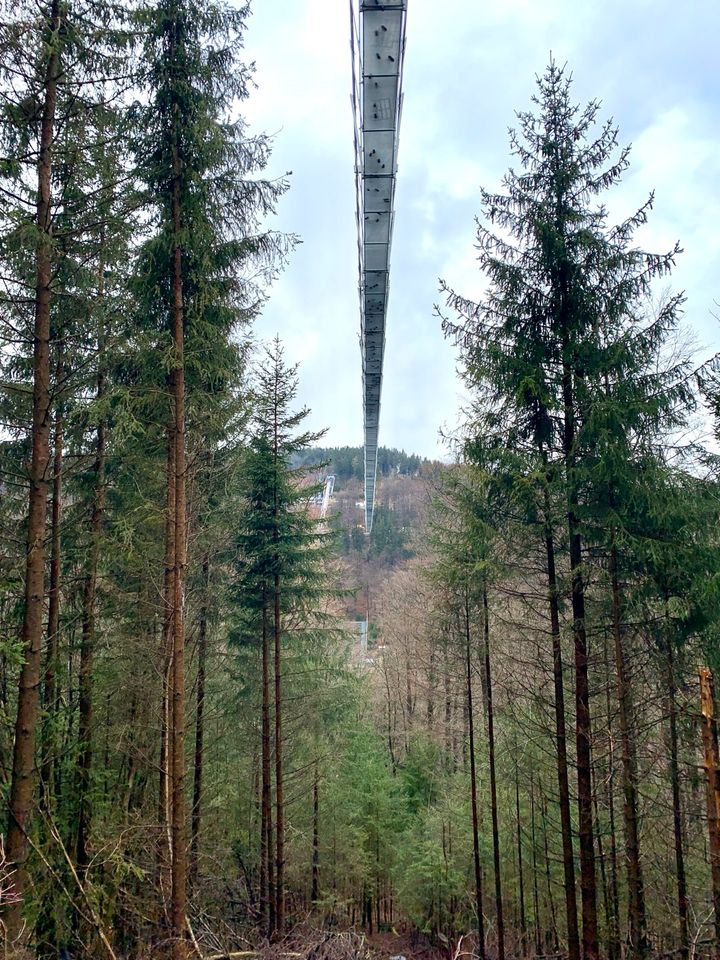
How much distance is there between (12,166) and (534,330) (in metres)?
5.27

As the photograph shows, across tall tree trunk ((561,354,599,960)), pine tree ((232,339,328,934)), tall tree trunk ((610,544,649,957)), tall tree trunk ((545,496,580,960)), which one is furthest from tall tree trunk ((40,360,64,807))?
tall tree trunk ((610,544,649,957))

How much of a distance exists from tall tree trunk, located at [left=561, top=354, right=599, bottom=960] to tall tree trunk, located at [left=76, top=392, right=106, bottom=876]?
517 cm

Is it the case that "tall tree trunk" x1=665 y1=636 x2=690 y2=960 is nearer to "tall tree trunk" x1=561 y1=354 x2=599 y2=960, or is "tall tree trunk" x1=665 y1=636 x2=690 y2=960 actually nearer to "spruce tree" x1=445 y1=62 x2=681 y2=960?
"spruce tree" x1=445 y1=62 x2=681 y2=960

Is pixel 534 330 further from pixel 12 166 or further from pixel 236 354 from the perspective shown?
pixel 12 166

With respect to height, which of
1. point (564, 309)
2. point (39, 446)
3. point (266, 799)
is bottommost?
point (266, 799)

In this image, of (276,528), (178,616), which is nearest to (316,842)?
(276,528)

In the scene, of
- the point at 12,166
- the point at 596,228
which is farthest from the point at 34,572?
the point at 596,228

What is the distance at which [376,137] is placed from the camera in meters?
9.90

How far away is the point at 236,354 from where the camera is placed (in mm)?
6109

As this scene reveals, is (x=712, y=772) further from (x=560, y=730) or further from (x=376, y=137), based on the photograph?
(x=376, y=137)

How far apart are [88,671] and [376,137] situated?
947 cm

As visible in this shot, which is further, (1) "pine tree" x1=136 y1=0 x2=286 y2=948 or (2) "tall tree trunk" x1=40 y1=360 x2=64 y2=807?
(2) "tall tree trunk" x1=40 y1=360 x2=64 y2=807

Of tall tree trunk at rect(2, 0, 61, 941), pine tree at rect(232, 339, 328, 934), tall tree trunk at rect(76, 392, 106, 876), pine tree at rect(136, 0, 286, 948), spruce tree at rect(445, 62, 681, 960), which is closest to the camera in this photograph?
tall tree trunk at rect(2, 0, 61, 941)

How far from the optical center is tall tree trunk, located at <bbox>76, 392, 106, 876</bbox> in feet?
21.5
